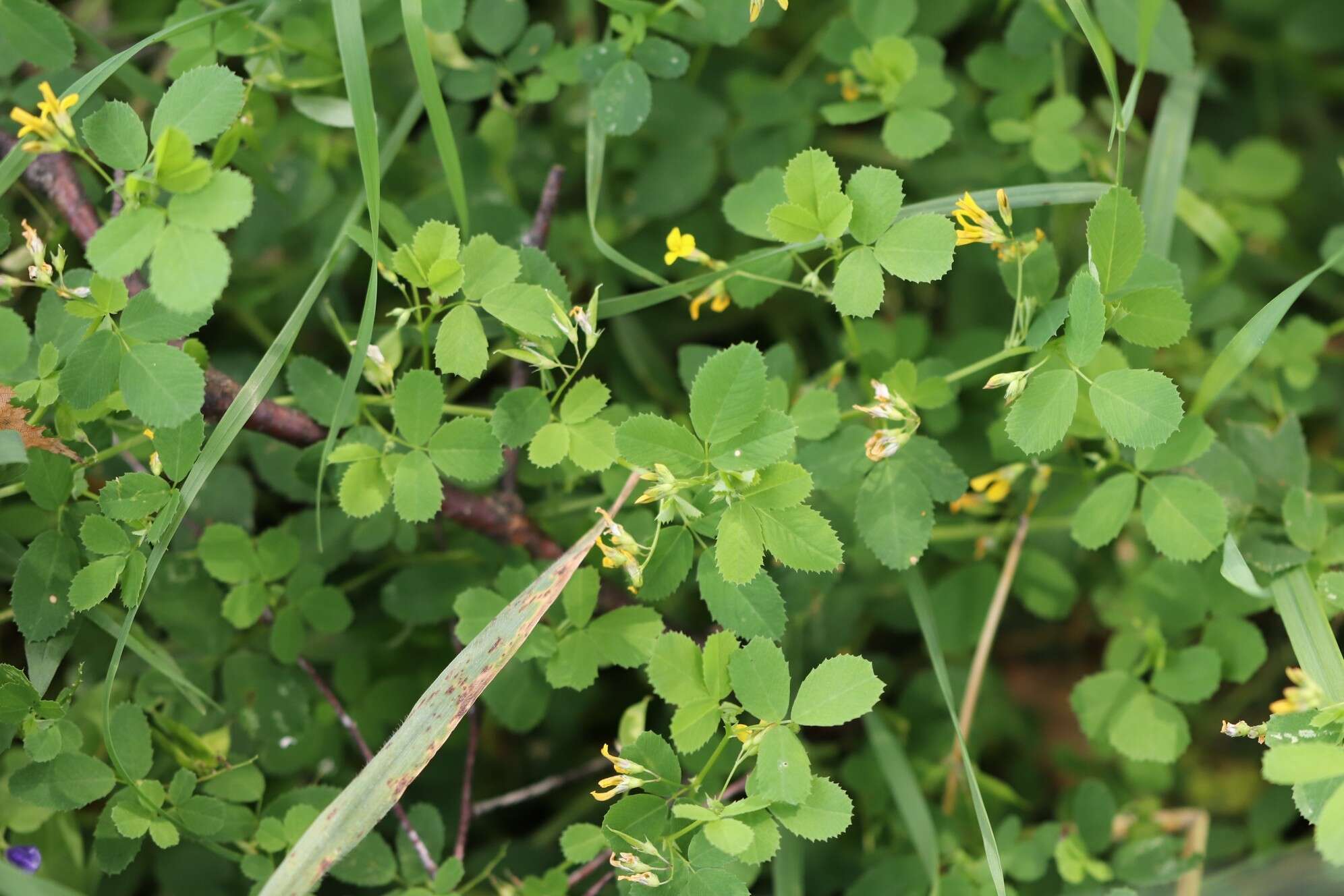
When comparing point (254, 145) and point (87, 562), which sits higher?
point (254, 145)

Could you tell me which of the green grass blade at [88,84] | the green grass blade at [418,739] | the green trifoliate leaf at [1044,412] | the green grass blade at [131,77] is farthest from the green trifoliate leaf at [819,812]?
the green grass blade at [131,77]

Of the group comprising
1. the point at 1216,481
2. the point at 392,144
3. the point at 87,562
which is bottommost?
the point at 1216,481

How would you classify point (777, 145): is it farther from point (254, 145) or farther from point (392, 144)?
point (254, 145)

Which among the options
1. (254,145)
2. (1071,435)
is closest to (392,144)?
(254,145)

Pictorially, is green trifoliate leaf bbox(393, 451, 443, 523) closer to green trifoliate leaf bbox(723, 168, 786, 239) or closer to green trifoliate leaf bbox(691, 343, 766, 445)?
green trifoliate leaf bbox(691, 343, 766, 445)

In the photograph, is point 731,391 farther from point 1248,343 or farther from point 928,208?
point 1248,343

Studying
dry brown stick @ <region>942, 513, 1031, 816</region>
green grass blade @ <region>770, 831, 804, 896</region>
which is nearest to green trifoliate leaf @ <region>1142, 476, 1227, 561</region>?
dry brown stick @ <region>942, 513, 1031, 816</region>
